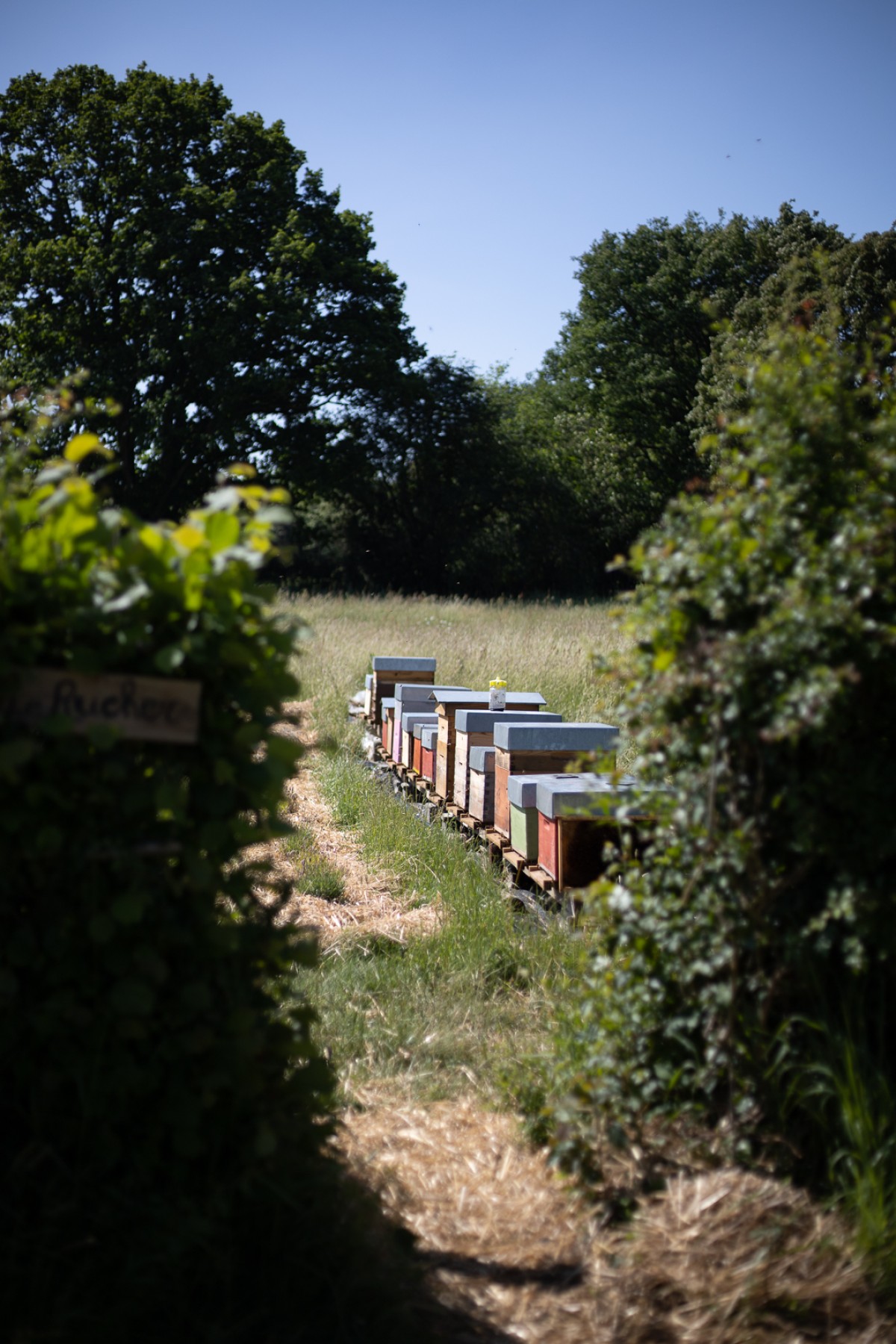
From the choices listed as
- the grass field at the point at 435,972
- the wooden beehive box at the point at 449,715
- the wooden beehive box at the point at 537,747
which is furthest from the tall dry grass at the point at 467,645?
the wooden beehive box at the point at 537,747

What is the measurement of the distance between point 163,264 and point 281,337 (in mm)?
3338

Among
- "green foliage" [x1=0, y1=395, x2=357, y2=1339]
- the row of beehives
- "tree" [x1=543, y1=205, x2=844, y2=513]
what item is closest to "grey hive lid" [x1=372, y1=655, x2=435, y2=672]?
the row of beehives

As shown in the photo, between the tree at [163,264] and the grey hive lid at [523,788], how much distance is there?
2110 cm

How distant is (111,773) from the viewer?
1.88 metres

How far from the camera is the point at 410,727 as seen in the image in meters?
7.78

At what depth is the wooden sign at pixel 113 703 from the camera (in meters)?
1.89

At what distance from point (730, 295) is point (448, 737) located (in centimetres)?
2712

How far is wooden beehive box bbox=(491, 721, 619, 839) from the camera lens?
16.2 feet

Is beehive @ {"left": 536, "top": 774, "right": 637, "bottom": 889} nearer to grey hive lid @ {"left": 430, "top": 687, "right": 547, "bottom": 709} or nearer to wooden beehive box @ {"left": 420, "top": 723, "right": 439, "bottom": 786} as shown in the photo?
grey hive lid @ {"left": 430, "top": 687, "right": 547, "bottom": 709}

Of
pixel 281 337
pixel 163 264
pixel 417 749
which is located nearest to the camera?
pixel 417 749

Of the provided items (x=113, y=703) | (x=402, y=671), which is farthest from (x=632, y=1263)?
(x=402, y=671)

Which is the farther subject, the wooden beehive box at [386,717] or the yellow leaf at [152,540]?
the wooden beehive box at [386,717]

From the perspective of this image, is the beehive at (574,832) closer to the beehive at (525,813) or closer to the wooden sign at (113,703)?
the beehive at (525,813)

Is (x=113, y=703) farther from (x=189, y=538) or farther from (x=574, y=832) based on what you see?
(x=574, y=832)
